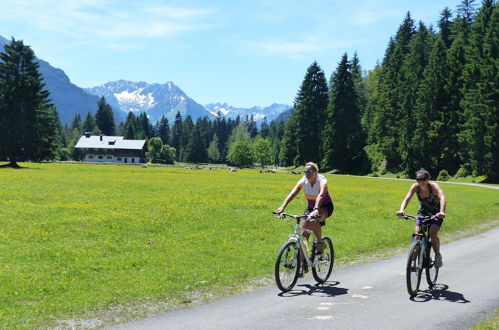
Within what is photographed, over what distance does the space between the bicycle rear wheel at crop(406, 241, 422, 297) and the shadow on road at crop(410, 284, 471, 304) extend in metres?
0.20

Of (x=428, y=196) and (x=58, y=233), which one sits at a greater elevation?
(x=428, y=196)

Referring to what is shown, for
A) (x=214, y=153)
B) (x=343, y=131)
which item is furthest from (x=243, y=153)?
(x=343, y=131)

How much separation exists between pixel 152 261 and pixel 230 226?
259 inches

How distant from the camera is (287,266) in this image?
373 inches

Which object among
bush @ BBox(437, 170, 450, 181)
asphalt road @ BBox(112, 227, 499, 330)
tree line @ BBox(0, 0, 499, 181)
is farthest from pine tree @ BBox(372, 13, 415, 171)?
asphalt road @ BBox(112, 227, 499, 330)

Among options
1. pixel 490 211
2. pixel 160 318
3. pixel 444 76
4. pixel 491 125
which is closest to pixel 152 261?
pixel 160 318

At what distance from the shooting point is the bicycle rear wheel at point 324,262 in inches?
402

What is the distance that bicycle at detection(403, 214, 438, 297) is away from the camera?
9.00 meters

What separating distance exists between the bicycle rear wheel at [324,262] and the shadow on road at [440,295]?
6.69 ft

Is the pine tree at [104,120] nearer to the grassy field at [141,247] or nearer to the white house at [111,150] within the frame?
the white house at [111,150]

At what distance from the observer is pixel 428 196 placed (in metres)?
9.76

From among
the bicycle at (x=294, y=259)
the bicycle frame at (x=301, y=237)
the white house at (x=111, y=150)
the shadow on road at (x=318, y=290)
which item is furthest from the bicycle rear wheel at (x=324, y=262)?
the white house at (x=111, y=150)

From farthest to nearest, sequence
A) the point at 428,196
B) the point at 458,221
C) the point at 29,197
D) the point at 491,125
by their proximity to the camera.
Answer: the point at 491,125, the point at 29,197, the point at 458,221, the point at 428,196

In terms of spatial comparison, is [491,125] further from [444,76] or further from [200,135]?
[200,135]
